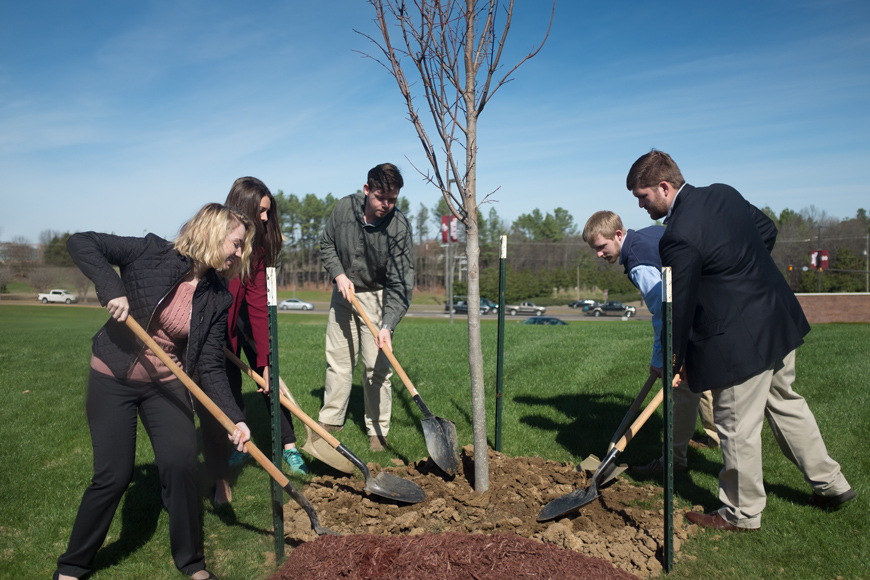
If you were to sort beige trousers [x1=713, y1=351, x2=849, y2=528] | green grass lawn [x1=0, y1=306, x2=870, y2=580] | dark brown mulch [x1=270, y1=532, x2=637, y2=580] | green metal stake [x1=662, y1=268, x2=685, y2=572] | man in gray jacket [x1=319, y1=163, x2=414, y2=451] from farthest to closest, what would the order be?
man in gray jacket [x1=319, y1=163, x2=414, y2=451] < beige trousers [x1=713, y1=351, x2=849, y2=528] < green grass lawn [x1=0, y1=306, x2=870, y2=580] < green metal stake [x1=662, y1=268, x2=685, y2=572] < dark brown mulch [x1=270, y1=532, x2=637, y2=580]

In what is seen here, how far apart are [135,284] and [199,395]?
A: 0.61 meters

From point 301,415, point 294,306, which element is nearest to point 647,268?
point 301,415

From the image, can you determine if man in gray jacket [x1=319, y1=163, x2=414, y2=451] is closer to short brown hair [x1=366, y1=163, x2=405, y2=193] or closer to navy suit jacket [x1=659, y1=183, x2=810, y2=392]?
short brown hair [x1=366, y1=163, x2=405, y2=193]

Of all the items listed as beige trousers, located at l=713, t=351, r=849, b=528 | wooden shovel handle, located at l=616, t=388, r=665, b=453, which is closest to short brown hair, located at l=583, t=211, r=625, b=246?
wooden shovel handle, located at l=616, t=388, r=665, b=453

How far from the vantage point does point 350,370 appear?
491 centimetres

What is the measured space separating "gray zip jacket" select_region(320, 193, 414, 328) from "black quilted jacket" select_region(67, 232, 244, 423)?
1782mm

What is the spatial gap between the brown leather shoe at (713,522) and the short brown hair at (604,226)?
188cm

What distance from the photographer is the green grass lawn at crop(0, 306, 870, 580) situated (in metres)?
3.03

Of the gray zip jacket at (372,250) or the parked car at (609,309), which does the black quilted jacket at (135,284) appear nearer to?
the gray zip jacket at (372,250)

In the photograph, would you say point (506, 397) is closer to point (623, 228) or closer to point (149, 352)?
point (623, 228)

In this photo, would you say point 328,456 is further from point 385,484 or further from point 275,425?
point 275,425

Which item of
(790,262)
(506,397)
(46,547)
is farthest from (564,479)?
(790,262)

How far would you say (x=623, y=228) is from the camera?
404cm

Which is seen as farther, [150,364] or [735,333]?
[735,333]
